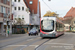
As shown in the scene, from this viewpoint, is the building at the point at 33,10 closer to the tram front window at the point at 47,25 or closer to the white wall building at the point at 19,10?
the white wall building at the point at 19,10

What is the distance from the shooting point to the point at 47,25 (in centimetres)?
2277

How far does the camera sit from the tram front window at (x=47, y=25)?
74.1ft

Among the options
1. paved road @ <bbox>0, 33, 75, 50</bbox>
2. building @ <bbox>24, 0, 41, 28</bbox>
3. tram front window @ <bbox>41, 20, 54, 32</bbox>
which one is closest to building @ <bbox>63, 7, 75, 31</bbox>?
building @ <bbox>24, 0, 41, 28</bbox>

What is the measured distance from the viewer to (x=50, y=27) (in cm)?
2261

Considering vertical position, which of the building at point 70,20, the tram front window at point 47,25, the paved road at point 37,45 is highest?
the building at point 70,20

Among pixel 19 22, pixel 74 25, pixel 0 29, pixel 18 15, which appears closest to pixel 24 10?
pixel 18 15

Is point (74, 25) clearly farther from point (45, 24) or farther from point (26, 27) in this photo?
point (45, 24)

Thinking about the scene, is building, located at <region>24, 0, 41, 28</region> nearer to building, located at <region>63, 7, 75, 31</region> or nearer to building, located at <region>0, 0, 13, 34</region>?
building, located at <region>63, 7, 75, 31</region>

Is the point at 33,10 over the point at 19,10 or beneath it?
over

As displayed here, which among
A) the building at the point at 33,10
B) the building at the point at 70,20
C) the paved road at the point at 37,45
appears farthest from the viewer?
the building at the point at 70,20

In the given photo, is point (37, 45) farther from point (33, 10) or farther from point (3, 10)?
point (33, 10)

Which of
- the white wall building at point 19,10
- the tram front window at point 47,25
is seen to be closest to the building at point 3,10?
the tram front window at point 47,25

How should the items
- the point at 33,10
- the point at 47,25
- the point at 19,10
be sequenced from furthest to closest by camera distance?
the point at 33,10, the point at 19,10, the point at 47,25

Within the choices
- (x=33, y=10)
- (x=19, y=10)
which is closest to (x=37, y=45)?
(x=19, y=10)
